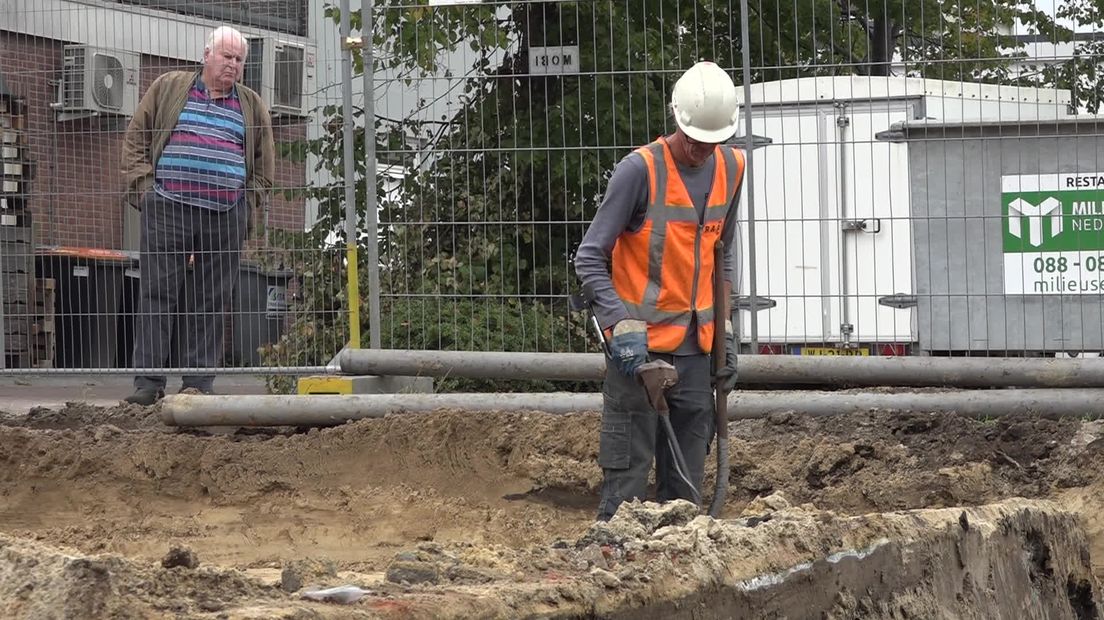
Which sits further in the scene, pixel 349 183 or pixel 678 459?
pixel 349 183

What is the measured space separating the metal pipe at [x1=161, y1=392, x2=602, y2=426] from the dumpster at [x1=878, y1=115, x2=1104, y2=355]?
2.59 metres

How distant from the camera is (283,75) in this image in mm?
10188

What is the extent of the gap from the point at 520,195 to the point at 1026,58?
11.0 ft

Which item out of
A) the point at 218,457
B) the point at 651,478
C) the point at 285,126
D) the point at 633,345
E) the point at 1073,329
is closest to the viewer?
the point at 633,345

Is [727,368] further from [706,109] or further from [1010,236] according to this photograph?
[1010,236]

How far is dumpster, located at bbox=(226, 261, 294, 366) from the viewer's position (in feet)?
32.4

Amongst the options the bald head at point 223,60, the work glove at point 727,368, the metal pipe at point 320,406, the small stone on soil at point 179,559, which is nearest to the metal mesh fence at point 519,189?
the bald head at point 223,60

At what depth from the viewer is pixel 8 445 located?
28.3 ft

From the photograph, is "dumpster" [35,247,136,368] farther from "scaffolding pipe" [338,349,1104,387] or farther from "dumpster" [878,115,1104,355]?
"dumpster" [878,115,1104,355]

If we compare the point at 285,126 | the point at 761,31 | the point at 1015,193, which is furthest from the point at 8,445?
the point at 1015,193

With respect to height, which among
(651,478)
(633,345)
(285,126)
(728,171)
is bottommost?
(651,478)

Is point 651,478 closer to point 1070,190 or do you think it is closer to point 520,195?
point 520,195

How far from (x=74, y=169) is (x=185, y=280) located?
4.10 feet

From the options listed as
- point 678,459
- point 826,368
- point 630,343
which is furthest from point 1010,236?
point 630,343
